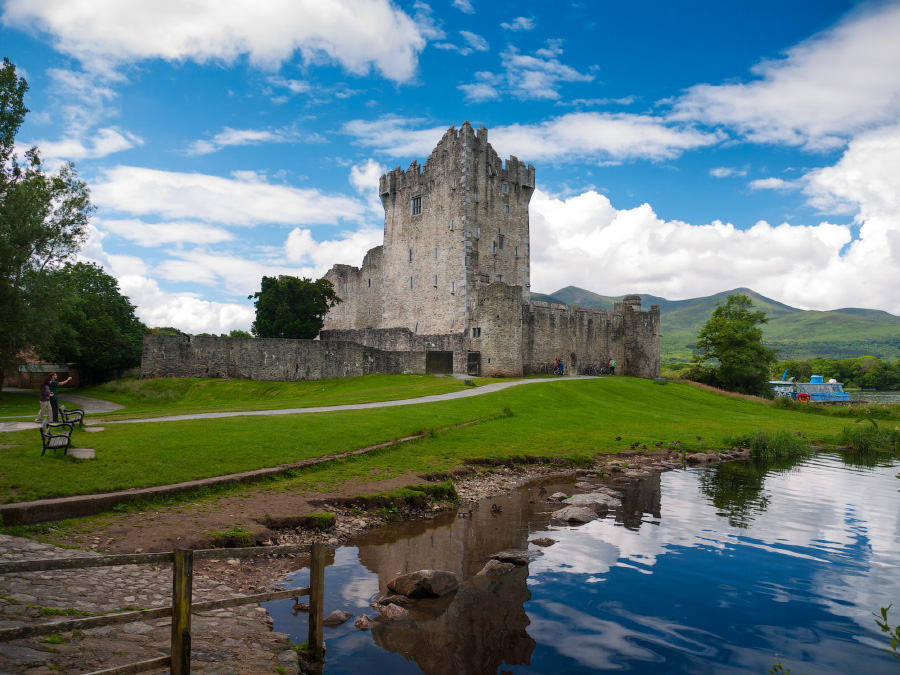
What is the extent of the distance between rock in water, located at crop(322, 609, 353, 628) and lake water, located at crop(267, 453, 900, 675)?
19 cm

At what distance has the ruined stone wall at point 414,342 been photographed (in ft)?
151

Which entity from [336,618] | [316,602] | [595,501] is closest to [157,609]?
[316,602]

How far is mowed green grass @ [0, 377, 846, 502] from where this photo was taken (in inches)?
488

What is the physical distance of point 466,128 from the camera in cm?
5062

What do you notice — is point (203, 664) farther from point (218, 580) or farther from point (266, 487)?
point (266, 487)

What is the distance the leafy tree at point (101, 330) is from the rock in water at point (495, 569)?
1707 inches

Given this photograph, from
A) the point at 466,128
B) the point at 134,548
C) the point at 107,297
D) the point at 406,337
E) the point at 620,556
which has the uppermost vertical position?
the point at 466,128

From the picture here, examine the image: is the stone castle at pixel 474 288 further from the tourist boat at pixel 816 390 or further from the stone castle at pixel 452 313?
the tourist boat at pixel 816 390

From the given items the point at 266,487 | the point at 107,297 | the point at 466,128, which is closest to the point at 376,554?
the point at 266,487

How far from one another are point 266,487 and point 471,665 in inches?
Answer: 309

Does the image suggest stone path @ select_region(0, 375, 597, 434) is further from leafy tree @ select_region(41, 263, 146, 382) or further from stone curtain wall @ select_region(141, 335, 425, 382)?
leafy tree @ select_region(41, 263, 146, 382)

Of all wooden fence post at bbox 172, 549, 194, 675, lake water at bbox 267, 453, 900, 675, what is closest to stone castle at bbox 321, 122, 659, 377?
lake water at bbox 267, 453, 900, 675

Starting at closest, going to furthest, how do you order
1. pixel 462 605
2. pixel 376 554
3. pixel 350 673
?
1. pixel 350 673
2. pixel 462 605
3. pixel 376 554

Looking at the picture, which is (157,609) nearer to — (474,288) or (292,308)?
(474,288)
